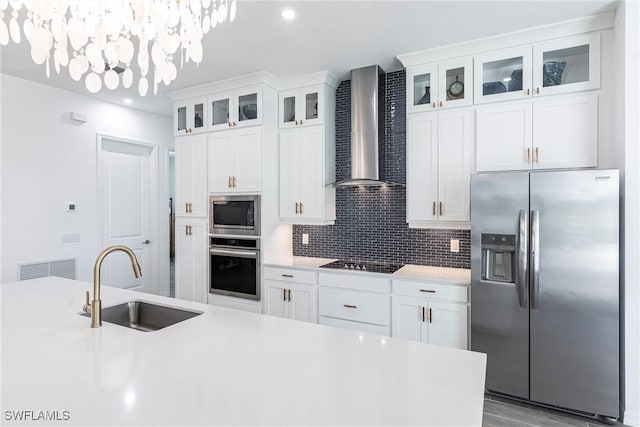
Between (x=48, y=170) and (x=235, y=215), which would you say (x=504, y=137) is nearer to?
(x=235, y=215)

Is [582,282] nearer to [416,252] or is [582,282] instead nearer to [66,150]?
[416,252]

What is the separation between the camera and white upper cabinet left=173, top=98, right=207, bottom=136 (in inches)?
157

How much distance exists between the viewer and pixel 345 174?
375cm

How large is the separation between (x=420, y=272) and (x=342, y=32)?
6.66 feet

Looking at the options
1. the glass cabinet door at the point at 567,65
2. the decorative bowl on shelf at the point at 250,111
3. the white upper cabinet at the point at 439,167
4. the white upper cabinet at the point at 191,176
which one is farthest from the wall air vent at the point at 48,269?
the glass cabinet door at the point at 567,65

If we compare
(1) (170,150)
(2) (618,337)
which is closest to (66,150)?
(1) (170,150)

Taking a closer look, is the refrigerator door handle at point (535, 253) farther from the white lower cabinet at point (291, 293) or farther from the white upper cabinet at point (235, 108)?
the white upper cabinet at point (235, 108)

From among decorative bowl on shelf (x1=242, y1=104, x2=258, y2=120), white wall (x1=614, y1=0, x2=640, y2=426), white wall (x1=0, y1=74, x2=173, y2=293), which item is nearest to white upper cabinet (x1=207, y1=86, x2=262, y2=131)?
decorative bowl on shelf (x1=242, y1=104, x2=258, y2=120)

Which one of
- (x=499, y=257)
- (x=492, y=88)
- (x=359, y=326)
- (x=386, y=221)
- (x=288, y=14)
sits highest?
(x=288, y=14)

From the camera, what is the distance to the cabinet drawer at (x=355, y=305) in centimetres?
305

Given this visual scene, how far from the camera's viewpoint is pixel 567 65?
8.79 ft

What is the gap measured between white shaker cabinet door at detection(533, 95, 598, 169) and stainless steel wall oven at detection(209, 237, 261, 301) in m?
2.58

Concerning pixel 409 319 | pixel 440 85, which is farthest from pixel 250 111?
pixel 409 319

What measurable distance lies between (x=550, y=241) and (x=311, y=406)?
2.15 meters
